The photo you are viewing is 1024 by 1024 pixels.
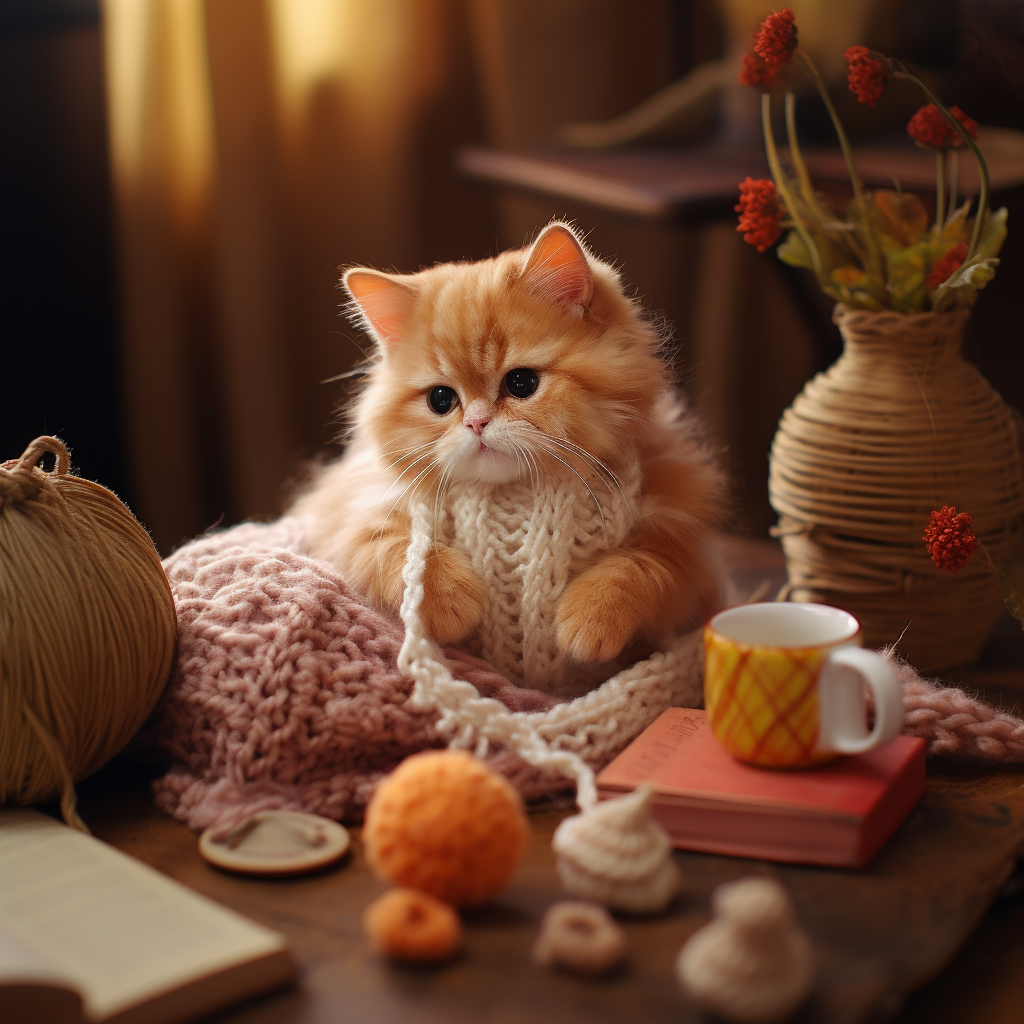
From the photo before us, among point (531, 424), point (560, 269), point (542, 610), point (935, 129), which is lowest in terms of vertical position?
point (542, 610)

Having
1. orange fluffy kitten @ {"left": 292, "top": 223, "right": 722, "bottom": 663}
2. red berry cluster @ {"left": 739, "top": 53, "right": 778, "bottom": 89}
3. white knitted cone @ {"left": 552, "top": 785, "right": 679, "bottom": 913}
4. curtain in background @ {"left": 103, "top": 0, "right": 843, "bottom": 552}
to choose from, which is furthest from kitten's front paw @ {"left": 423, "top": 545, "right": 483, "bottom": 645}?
curtain in background @ {"left": 103, "top": 0, "right": 843, "bottom": 552}

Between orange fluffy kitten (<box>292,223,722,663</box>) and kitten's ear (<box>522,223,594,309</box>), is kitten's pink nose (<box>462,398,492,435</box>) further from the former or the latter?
kitten's ear (<box>522,223,594,309</box>)

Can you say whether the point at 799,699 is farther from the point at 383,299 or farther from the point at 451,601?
the point at 383,299

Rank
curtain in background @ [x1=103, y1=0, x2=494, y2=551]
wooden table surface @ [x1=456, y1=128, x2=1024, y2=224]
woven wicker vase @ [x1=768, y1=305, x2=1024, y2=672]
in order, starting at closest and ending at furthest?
woven wicker vase @ [x1=768, y1=305, x2=1024, y2=672], wooden table surface @ [x1=456, y1=128, x2=1024, y2=224], curtain in background @ [x1=103, y1=0, x2=494, y2=551]

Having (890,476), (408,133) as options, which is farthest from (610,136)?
(890,476)

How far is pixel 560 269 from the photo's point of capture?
0.86 m

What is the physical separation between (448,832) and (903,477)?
0.58m

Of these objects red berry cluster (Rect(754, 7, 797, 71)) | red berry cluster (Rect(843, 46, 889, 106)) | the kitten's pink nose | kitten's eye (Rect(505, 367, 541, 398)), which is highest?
red berry cluster (Rect(754, 7, 797, 71))

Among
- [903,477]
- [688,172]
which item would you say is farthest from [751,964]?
[688,172]

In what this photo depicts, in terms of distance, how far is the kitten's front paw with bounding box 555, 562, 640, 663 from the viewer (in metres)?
Answer: 0.82

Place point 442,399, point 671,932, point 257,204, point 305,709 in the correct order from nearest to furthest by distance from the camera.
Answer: point 671,932 → point 305,709 → point 442,399 → point 257,204

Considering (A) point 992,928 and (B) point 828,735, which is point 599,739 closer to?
(B) point 828,735

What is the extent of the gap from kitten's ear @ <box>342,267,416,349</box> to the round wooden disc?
1.32 feet

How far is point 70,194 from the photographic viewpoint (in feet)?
5.37
